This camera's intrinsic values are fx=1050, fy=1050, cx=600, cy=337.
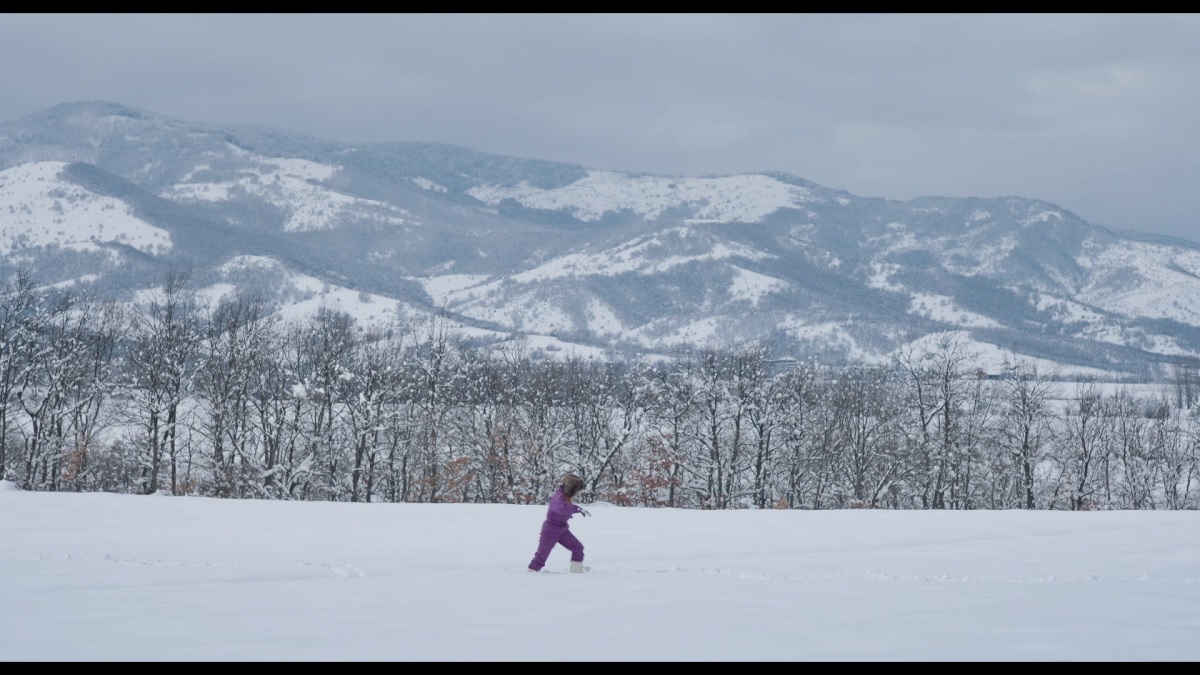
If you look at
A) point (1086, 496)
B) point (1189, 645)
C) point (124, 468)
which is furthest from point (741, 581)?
point (124, 468)

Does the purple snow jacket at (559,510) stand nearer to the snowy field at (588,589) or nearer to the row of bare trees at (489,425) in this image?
the snowy field at (588,589)

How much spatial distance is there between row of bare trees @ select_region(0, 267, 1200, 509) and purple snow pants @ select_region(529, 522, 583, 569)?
98.7ft

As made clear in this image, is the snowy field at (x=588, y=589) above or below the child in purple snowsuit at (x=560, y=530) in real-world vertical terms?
below

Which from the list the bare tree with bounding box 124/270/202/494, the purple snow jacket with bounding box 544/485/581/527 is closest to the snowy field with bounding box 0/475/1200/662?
the purple snow jacket with bounding box 544/485/581/527

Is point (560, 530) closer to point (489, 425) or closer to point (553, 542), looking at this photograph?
point (553, 542)

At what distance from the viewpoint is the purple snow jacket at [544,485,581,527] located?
14.4 metres

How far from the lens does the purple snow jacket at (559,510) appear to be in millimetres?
14383

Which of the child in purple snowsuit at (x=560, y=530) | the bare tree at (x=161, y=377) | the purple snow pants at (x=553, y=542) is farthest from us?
the bare tree at (x=161, y=377)

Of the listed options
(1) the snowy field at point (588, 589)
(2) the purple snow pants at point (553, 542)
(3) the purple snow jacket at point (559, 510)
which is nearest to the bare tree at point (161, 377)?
(1) the snowy field at point (588, 589)

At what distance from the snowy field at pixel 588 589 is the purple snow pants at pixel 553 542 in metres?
0.58

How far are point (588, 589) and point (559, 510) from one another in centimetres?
161

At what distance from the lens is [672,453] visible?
5256 centimetres

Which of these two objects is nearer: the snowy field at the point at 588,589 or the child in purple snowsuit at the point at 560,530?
the snowy field at the point at 588,589

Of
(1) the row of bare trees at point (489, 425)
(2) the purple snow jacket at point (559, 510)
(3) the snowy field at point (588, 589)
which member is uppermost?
(1) the row of bare trees at point (489, 425)
